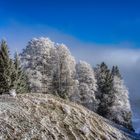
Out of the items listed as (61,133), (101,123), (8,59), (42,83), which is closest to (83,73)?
(42,83)

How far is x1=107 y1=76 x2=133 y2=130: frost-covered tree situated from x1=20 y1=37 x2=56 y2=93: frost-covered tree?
15830 millimetres

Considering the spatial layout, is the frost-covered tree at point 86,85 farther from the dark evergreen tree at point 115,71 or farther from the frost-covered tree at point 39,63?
the dark evergreen tree at point 115,71

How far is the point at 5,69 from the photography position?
6662cm

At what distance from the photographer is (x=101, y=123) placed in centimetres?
4234

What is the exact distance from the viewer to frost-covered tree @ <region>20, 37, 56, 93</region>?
275 feet

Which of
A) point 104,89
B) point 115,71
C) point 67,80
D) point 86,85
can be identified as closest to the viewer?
point 67,80

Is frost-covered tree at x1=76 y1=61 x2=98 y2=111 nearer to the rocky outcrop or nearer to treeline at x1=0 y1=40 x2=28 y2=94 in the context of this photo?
treeline at x1=0 y1=40 x2=28 y2=94

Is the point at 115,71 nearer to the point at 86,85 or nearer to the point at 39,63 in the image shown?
the point at 86,85

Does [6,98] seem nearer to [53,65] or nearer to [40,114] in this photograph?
[40,114]

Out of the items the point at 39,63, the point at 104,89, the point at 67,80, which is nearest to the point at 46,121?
the point at 39,63

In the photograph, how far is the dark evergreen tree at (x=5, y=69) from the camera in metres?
65.5

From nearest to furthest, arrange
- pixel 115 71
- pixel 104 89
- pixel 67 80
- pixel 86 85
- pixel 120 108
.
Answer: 1. pixel 67 80
2. pixel 86 85
3. pixel 120 108
4. pixel 104 89
5. pixel 115 71

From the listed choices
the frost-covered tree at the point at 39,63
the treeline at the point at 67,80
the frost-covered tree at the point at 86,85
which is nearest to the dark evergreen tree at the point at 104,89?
the treeline at the point at 67,80

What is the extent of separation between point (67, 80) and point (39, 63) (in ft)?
21.6
